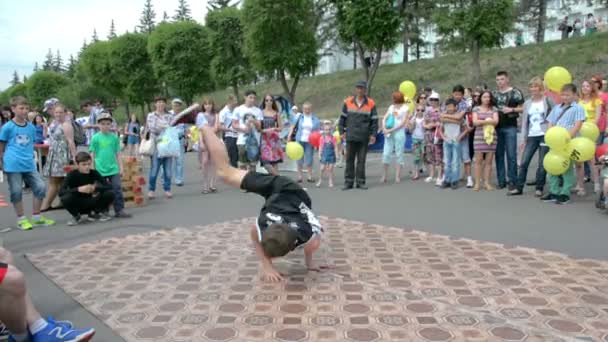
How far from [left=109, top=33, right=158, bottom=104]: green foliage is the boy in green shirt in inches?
1621

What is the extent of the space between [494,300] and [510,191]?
5196 millimetres

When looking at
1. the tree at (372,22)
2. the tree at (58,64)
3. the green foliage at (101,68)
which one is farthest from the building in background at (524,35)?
the tree at (58,64)

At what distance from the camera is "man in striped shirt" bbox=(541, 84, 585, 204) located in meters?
7.91

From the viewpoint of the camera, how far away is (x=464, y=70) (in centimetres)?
3281

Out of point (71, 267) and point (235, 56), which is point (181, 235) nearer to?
point (71, 267)

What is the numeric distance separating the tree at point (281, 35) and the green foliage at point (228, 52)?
22.5ft

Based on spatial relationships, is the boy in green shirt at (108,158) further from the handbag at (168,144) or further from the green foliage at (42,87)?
the green foliage at (42,87)

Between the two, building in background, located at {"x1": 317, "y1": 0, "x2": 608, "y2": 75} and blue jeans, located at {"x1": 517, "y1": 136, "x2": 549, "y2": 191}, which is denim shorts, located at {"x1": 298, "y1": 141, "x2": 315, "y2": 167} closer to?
blue jeans, located at {"x1": 517, "y1": 136, "x2": 549, "y2": 191}

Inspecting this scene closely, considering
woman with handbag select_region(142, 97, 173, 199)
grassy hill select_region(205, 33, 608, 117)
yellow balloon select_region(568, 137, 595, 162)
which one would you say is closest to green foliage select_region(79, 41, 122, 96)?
grassy hill select_region(205, 33, 608, 117)

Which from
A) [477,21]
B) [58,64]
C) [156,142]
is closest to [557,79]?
[156,142]

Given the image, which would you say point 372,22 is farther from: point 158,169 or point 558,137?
point 558,137

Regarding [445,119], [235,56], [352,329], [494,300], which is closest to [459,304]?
[494,300]

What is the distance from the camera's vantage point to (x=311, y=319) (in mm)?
3930

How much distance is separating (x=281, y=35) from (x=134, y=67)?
870 inches
